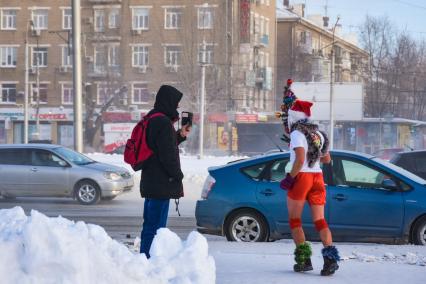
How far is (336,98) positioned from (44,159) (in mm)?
41004

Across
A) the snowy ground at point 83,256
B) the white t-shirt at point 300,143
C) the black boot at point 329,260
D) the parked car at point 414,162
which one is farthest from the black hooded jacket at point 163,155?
the parked car at point 414,162

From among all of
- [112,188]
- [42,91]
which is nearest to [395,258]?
[112,188]

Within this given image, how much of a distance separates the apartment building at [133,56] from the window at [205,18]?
81 millimetres

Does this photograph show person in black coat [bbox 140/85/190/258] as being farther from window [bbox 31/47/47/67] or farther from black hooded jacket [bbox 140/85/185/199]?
window [bbox 31/47/47/67]

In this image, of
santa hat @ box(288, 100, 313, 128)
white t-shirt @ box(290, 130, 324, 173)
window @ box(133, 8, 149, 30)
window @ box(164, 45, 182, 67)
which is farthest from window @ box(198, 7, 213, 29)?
white t-shirt @ box(290, 130, 324, 173)

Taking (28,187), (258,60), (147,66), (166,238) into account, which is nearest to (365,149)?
(258,60)

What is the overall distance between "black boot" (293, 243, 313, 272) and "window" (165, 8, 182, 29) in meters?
59.9

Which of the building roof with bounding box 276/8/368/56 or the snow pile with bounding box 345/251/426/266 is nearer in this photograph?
the snow pile with bounding box 345/251/426/266

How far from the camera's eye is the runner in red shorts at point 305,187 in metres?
7.26

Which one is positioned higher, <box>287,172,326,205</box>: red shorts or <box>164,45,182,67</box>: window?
<box>164,45,182,67</box>: window

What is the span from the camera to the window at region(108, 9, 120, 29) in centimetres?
6769

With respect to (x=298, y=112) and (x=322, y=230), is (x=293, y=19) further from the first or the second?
(x=322, y=230)

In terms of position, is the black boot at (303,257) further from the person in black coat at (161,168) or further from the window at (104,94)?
the window at (104,94)

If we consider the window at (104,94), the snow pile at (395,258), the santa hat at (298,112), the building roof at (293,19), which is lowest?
the snow pile at (395,258)
